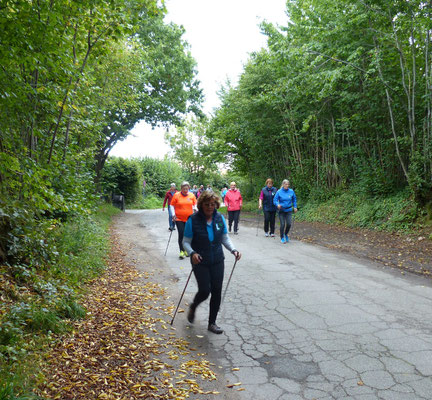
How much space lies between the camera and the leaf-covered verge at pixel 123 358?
3309 millimetres

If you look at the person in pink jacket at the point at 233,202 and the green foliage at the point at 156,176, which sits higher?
the green foliage at the point at 156,176

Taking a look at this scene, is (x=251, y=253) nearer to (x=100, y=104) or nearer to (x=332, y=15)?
(x=100, y=104)

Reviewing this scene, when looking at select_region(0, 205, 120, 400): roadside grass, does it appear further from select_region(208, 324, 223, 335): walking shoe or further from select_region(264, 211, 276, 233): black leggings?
select_region(264, 211, 276, 233): black leggings

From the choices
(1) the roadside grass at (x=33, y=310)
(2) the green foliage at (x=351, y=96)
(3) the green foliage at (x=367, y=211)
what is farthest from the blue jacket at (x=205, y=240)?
(3) the green foliage at (x=367, y=211)

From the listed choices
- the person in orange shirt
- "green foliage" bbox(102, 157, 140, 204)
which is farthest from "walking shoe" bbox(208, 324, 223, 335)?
"green foliage" bbox(102, 157, 140, 204)

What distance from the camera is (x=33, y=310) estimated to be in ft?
13.9

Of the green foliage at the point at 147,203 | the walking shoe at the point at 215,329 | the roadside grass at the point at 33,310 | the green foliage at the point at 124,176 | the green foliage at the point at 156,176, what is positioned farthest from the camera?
the green foliage at the point at 156,176

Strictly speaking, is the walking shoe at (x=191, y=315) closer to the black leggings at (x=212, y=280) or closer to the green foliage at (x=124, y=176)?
the black leggings at (x=212, y=280)

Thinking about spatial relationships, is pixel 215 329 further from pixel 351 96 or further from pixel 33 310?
pixel 351 96

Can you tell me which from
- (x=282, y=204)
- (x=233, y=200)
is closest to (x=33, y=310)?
(x=282, y=204)

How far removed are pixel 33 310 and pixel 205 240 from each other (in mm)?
2189

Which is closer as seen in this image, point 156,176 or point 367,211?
point 367,211

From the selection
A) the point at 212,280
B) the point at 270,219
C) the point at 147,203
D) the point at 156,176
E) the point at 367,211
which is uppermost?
the point at 156,176

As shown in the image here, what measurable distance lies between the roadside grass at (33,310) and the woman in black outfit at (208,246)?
5.78ft
